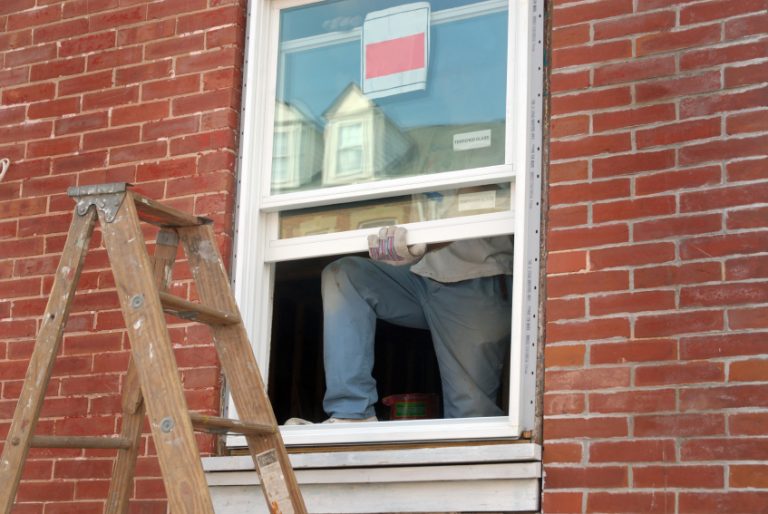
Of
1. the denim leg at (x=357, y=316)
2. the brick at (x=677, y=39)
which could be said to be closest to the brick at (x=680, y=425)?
the denim leg at (x=357, y=316)

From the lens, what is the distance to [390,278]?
191 inches

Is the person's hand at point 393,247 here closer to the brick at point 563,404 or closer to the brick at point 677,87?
the brick at point 563,404

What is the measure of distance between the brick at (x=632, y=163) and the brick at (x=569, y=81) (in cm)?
29

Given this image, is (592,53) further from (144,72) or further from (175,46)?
(144,72)

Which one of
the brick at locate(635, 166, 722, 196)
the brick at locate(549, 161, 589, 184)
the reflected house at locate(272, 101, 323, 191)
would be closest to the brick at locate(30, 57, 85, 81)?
the reflected house at locate(272, 101, 323, 191)

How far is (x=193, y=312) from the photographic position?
3.57 meters

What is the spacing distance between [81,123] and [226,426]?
2.12 m

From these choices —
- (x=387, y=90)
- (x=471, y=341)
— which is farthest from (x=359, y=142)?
(x=471, y=341)

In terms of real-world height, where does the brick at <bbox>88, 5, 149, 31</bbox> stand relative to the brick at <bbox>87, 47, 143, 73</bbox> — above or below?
above

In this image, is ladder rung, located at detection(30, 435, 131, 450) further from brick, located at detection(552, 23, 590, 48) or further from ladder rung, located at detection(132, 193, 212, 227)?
brick, located at detection(552, 23, 590, 48)

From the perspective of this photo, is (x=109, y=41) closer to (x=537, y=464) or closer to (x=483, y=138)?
(x=483, y=138)

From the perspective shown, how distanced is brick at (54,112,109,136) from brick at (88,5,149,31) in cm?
40

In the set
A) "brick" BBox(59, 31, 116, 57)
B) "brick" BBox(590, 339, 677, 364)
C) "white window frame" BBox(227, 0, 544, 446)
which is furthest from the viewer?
"brick" BBox(59, 31, 116, 57)

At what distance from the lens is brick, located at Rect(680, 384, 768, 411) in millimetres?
3705
